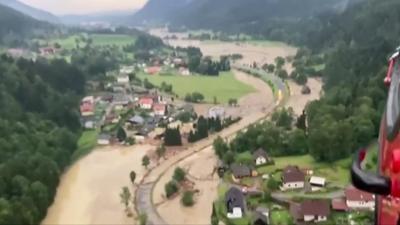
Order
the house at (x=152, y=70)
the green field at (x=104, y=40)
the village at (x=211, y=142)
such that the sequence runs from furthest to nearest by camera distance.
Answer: the green field at (x=104, y=40) → the house at (x=152, y=70) → the village at (x=211, y=142)

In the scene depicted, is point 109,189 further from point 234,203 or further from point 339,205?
point 339,205

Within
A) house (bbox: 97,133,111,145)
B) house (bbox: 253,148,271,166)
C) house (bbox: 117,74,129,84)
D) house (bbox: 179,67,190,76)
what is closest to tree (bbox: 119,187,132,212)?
house (bbox: 253,148,271,166)

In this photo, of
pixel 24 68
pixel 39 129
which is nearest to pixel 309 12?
pixel 24 68

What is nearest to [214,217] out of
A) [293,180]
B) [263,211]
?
[263,211]

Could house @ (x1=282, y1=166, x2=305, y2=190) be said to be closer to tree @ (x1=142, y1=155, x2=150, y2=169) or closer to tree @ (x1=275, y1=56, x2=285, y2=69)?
tree @ (x1=142, y1=155, x2=150, y2=169)

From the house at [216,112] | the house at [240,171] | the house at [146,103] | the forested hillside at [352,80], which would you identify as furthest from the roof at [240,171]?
the house at [146,103]

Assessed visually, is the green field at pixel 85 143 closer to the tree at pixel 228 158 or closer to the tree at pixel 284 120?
the tree at pixel 228 158
